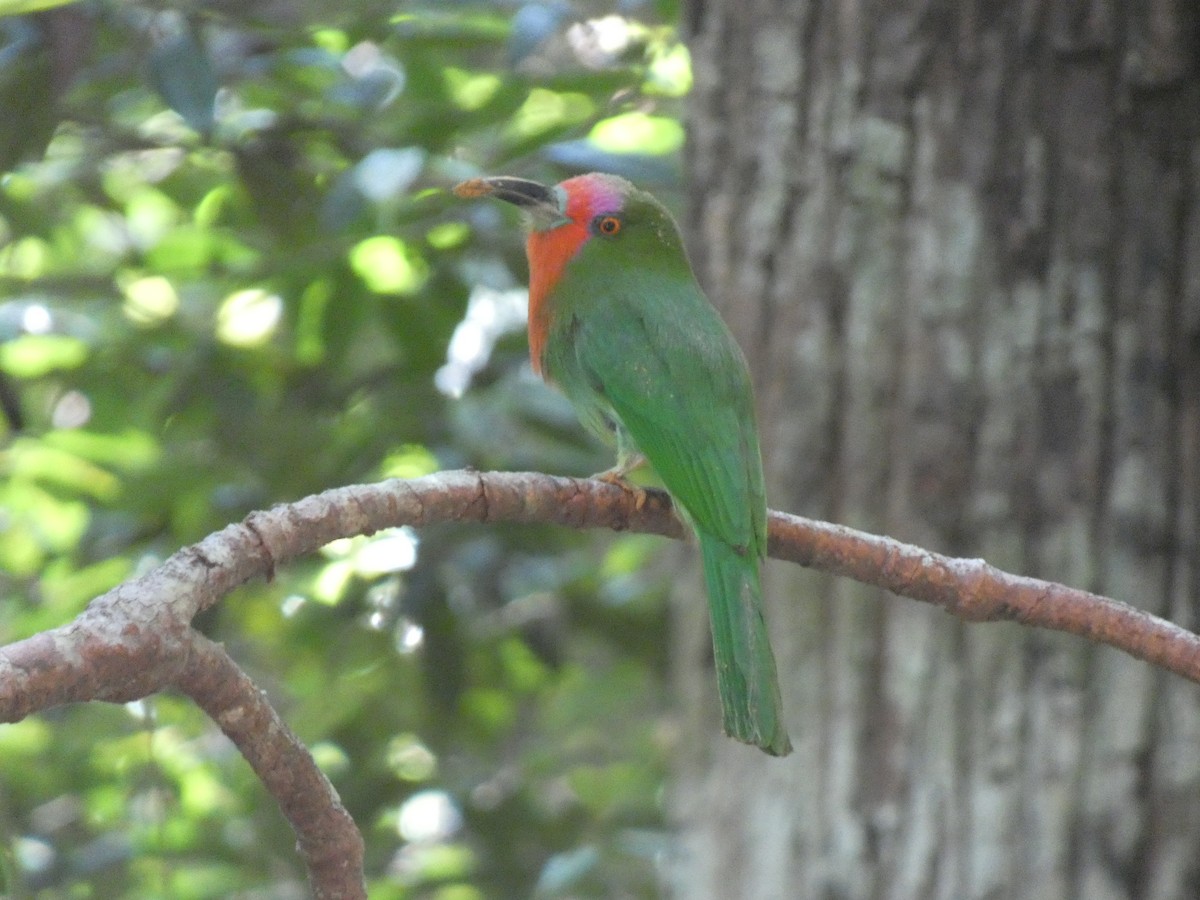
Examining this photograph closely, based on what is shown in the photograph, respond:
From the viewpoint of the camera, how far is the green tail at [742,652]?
205 cm

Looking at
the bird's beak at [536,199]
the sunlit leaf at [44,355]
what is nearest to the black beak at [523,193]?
the bird's beak at [536,199]

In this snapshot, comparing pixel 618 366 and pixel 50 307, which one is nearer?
pixel 618 366

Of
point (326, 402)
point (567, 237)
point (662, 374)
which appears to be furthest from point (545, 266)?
point (326, 402)

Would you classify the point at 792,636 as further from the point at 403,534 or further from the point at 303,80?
the point at 303,80

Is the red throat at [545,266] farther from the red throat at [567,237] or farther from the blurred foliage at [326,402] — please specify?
the blurred foliage at [326,402]

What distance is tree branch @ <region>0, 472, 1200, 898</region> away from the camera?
48.7 inches

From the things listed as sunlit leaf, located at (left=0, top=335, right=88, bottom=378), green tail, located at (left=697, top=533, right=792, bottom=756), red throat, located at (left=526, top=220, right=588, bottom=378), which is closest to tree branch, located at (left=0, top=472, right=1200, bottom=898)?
green tail, located at (left=697, top=533, right=792, bottom=756)

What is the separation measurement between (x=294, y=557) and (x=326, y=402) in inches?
91.8

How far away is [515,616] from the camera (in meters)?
4.00

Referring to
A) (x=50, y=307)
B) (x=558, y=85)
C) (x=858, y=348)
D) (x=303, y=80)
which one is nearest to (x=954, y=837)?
(x=858, y=348)

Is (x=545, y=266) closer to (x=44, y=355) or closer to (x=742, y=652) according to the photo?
(x=742, y=652)

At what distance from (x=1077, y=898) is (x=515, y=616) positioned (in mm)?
1664

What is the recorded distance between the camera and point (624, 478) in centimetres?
267

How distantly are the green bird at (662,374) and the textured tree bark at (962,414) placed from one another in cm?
39
